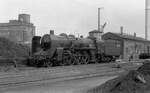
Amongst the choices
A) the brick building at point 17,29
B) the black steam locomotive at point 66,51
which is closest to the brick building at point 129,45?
the black steam locomotive at point 66,51

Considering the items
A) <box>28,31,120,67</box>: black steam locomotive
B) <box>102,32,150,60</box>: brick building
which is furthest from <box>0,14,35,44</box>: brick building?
<box>28,31,120,67</box>: black steam locomotive

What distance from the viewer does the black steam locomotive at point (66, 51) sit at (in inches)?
935

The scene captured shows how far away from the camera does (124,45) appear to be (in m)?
52.1

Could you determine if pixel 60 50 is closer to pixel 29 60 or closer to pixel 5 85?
pixel 29 60

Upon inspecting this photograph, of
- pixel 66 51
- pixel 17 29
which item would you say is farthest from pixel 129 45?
pixel 17 29

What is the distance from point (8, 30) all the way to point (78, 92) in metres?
77.7

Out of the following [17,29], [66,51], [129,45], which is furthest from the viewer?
[17,29]

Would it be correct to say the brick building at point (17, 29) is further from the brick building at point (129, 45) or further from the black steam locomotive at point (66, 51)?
the black steam locomotive at point (66, 51)

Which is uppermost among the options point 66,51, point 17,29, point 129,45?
point 17,29

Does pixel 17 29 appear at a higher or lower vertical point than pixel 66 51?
higher

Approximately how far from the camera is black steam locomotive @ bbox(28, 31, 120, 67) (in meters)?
23.8

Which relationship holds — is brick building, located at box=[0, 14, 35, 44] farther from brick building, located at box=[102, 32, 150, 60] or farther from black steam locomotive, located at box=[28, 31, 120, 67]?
black steam locomotive, located at box=[28, 31, 120, 67]

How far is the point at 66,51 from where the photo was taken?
25.2 m

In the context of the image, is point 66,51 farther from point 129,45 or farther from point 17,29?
point 17,29
